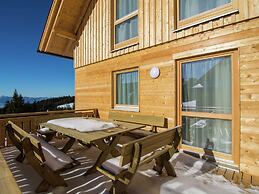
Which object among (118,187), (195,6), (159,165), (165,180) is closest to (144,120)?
(159,165)

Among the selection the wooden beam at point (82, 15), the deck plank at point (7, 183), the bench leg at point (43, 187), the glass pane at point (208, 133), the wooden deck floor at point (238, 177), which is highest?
the wooden beam at point (82, 15)

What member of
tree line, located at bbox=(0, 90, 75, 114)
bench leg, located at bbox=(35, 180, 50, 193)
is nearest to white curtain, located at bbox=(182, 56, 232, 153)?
bench leg, located at bbox=(35, 180, 50, 193)

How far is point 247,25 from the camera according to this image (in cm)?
301

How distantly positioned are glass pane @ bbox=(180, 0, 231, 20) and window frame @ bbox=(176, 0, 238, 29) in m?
0.07

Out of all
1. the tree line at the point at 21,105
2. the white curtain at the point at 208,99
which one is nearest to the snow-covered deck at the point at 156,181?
the white curtain at the point at 208,99

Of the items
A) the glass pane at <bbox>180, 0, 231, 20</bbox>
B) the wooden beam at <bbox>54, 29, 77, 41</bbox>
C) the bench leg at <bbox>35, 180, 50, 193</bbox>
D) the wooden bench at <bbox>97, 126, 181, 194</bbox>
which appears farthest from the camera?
the wooden beam at <bbox>54, 29, 77, 41</bbox>

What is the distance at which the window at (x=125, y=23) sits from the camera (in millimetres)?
5125

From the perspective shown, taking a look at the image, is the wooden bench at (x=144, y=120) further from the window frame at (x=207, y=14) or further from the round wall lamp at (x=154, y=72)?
the window frame at (x=207, y=14)

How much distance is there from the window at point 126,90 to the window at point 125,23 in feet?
3.01

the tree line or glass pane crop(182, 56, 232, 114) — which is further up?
glass pane crop(182, 56, 232, 114)

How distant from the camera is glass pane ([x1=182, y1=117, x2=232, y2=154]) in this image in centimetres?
→ 331

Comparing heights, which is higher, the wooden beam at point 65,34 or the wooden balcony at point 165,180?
the wooden beam at point 65,34

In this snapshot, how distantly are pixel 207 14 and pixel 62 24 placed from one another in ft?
18.5

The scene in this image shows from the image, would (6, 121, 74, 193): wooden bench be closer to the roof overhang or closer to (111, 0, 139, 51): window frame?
(111, 0, 139, 51): window frame
